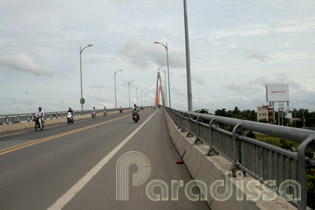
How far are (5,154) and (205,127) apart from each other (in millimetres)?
Result: 7823

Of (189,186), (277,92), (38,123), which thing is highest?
(277,92)

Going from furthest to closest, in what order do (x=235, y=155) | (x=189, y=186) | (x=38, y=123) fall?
1. (x=38, y=123)
2. (x=189, y=186)
3. (x=235, y=155)

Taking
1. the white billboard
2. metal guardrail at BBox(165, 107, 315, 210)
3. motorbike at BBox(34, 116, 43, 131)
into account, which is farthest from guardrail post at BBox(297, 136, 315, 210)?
the white billboard

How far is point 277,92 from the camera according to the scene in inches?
3846

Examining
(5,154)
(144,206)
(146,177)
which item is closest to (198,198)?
(144,206)

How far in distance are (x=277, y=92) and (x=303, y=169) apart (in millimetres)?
100036

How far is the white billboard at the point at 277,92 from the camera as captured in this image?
95.8m

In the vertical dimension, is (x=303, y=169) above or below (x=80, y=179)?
above

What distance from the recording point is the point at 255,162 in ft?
14.0

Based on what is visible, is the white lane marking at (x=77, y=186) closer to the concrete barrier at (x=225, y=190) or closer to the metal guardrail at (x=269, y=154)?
the concrete barrier at (x=225, y=190)

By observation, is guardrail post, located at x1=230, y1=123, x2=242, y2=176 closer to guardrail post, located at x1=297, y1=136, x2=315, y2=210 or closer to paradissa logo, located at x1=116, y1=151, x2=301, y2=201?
paradissa logo, located at x1=116, y1=151, x2=301, y2=201

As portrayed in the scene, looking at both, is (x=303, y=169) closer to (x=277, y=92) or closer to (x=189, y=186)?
(x=189, y=186)

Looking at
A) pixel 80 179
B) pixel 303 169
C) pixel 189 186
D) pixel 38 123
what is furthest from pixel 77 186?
pixel 38 123

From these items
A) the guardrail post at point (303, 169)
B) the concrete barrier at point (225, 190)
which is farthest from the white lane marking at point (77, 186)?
the guardrail post at point (303, 169)
